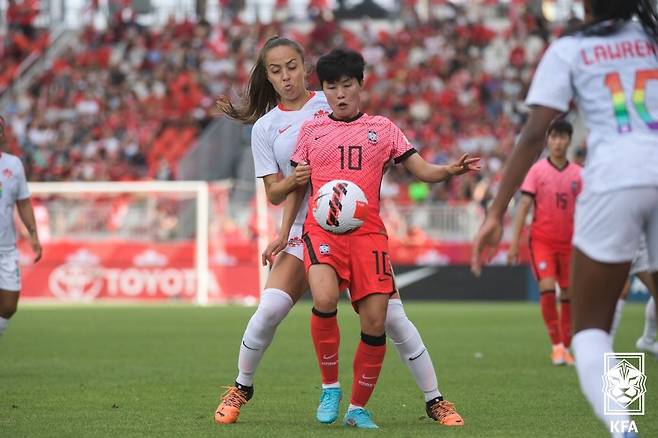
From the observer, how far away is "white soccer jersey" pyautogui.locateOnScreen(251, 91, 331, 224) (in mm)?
7648

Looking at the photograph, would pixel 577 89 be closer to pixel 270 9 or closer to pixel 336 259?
pixel 336 259

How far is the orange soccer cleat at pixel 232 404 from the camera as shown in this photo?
292 inches

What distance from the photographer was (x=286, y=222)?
7457mm

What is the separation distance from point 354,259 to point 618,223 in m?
2.47

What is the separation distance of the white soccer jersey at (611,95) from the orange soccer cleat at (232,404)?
3.19 m

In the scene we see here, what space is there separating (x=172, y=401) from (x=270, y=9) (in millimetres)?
30611

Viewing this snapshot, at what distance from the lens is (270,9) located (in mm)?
38281

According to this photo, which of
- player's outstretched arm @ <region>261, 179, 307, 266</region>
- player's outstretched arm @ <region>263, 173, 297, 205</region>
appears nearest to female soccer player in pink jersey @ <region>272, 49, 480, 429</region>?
player's outstretched arm @ <region>263, 173, 297, 205</region>

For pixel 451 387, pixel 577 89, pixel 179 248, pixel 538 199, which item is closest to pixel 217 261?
pixel 179 248

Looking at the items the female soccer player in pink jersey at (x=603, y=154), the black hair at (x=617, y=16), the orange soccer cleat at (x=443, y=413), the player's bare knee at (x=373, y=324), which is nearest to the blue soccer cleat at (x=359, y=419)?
the orange soccer cleat at (x=443, y=413)

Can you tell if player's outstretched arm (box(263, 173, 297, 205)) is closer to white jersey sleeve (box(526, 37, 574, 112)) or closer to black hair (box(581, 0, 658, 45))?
white jersey sleeve (box(526, 37, 574, 112))

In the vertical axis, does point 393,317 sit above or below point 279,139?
below

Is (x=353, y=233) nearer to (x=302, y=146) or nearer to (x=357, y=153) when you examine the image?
(x=357, y=153)

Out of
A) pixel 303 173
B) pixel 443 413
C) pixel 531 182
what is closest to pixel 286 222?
pixel 303 173
